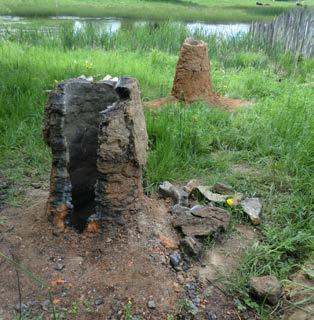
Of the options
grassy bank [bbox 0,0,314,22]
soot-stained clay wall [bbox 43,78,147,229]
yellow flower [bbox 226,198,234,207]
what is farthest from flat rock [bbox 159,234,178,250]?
grassy bank [bbox 0,0,314,22]

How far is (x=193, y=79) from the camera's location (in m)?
6.07

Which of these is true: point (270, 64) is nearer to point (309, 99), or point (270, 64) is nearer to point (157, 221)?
point (309, 99)

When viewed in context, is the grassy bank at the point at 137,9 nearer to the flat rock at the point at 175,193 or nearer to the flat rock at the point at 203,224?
the flat rock at the point at 175,193

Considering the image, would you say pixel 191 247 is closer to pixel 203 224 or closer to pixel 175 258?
pixel 175 258

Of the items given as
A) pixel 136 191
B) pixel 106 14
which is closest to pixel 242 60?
pixel 136 191

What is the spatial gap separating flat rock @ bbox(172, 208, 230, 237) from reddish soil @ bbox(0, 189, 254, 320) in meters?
0.09

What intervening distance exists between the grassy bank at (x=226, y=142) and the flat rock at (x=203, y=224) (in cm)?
25

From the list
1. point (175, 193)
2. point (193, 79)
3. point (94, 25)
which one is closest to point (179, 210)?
point (175, 193)

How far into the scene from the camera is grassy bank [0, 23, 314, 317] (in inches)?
125

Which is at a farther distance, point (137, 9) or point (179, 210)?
point (137, 9)

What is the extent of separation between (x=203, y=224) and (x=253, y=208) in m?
0.48

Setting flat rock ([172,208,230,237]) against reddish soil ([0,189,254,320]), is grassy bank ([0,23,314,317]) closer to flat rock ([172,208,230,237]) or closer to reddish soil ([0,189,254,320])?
flat rock ([172,208,230,237])

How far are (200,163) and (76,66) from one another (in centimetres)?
321

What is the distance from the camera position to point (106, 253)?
280 centimetres
